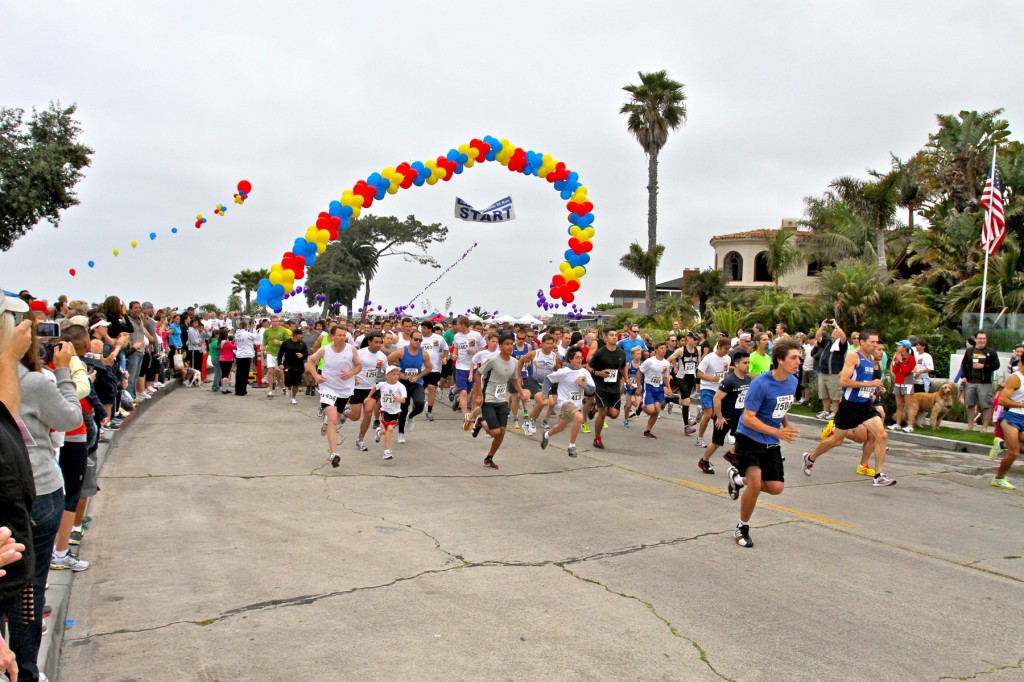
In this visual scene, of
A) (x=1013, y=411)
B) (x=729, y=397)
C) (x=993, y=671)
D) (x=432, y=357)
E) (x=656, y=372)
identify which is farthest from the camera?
(x=432, y=357)

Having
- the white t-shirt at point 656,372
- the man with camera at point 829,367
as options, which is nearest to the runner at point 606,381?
the white t-shirt at point 656,372

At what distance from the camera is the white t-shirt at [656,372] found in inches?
501

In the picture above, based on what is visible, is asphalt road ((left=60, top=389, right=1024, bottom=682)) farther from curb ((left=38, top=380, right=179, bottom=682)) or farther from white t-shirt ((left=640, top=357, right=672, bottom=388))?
white t-shirt ((left=640, top=357, right=672, bottom=388))

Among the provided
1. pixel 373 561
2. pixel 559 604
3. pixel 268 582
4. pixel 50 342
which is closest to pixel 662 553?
pixel 559 604

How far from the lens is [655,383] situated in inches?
504

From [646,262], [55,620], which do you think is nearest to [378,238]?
[646,262]

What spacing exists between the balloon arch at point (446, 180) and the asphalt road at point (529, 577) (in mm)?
8742

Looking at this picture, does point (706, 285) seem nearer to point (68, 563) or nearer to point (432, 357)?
point (432, 357)

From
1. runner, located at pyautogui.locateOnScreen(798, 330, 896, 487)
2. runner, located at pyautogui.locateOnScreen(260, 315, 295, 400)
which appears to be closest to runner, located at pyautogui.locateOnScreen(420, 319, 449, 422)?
runner, located at pyautogui.locateOnScreen(260, 315, 295, 400)

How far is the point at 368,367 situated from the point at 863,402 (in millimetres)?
6403

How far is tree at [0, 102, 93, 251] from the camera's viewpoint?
19.3m

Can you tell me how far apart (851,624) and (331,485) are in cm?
548

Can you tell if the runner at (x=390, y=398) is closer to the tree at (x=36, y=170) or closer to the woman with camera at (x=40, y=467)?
the woman with camera at (x=40, y=467)

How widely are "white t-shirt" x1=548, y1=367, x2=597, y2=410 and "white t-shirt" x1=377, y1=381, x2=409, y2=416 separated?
221cm
